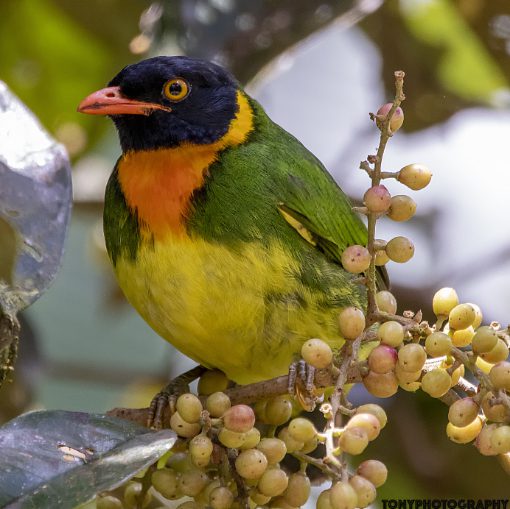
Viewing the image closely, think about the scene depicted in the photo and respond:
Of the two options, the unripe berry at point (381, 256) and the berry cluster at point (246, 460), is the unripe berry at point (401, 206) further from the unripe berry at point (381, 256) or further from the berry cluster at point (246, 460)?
the berry cluster at point (246, 460)

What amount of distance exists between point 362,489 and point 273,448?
274mm

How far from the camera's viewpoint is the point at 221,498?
2.04 m

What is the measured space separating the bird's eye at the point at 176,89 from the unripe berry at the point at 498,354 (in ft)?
4.74

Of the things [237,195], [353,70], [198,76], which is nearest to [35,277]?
[237,195]

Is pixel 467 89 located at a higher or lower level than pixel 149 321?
higher

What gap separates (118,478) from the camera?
1738mm

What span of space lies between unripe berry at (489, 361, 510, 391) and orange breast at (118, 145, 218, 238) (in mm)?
1145

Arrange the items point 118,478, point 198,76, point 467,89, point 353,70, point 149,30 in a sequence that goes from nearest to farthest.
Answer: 1. point 118,478
2. point 198,76
3. point 149,30
4. point 467,89
5. point 353,70

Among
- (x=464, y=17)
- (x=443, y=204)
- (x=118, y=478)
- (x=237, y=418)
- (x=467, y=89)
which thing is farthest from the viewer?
(x=443, y=204)

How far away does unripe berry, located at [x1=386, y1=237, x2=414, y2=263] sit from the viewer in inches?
76.7

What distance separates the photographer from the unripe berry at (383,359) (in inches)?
76.4

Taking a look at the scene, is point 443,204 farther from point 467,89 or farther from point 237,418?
point 237,418

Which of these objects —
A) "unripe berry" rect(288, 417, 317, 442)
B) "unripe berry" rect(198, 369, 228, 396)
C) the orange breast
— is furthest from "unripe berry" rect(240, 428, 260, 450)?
"unripe berry" rect(198, 369, 228, 396)

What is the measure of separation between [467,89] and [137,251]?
214 cm
